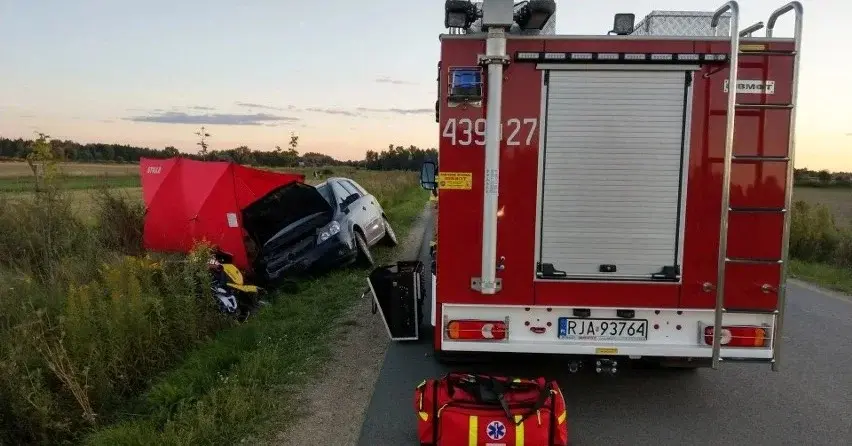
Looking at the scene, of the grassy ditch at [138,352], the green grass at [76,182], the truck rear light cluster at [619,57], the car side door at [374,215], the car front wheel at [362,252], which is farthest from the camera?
the car side door at [374,215]

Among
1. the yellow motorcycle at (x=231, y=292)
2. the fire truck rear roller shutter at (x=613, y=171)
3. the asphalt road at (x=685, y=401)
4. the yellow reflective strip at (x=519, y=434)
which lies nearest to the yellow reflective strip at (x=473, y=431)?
the yellow reflective strip at (x=519, y=434)

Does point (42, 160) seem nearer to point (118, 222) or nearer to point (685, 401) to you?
point (118, 222)

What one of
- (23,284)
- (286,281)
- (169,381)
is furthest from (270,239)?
(169,381)

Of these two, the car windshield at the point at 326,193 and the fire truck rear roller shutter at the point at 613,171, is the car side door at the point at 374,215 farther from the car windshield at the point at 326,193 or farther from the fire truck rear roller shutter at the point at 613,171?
the fire truck rear roller shutter at the point at 613,171

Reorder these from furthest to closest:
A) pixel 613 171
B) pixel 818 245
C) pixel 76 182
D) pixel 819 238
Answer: pixel 819 238 < pixel 818 245 < pixel 76 182 < pixel 613 171

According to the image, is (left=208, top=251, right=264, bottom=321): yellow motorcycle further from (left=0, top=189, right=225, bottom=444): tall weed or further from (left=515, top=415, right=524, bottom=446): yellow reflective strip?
(left=515, top=415, right=524, bottom=446): yellow reflective strip

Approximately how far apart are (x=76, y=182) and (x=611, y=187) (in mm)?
8773

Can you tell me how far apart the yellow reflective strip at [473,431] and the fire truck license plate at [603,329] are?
106cm

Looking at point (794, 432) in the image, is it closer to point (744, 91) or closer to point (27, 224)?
point (744, 91)

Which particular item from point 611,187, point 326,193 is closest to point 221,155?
point 326,193

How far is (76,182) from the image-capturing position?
9398mm

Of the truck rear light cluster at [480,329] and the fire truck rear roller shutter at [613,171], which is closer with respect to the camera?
the fire truck rear roller shutter at [613,171]

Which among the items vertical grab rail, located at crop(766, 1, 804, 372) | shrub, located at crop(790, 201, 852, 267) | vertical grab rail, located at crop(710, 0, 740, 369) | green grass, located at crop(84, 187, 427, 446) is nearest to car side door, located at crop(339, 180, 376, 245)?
green grass, located at crop(84, 187, 427, 446)

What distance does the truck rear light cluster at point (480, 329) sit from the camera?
438 centimetres
